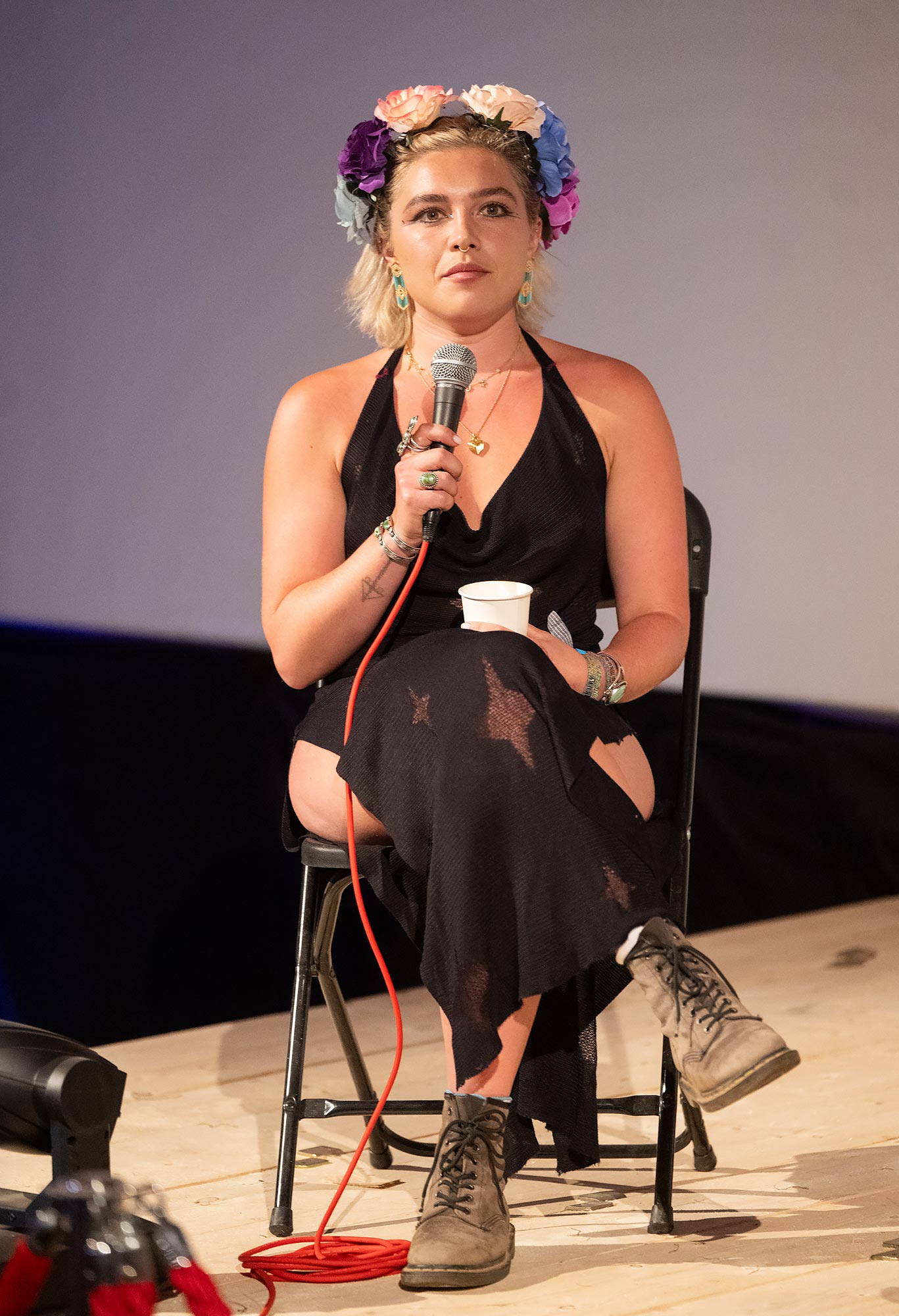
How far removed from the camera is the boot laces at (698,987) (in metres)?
1.57

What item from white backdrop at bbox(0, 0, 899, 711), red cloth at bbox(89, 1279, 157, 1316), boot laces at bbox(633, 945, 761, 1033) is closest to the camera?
red cloth at bbox(89, 1279, 157, 1316)

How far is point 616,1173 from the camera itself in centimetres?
216

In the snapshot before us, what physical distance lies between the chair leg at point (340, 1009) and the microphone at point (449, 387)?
59cm

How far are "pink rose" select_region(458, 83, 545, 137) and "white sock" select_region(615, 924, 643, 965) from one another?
119 cm

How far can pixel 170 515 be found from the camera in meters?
3.12

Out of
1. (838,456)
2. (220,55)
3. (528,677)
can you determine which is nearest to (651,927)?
(528,677)

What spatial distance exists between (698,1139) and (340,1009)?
0.56m

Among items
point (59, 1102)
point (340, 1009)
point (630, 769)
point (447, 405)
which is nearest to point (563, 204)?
point (447, 405)

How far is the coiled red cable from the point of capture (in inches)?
68.8

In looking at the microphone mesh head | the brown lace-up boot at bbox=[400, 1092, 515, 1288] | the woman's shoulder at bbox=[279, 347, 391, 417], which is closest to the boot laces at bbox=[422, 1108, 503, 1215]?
the brown lace-up boot at bbox=[400, 1092, 515, 1288]

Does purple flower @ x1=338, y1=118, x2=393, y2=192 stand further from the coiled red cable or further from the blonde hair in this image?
the coiled red cable

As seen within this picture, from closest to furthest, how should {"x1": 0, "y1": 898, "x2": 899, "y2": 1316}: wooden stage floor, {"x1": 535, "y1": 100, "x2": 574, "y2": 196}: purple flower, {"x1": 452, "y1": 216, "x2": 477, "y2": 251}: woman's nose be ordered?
1. {"x1": 0, "y1": 898, "x2": 899, "y2": 1316}: wooden stage floor
2. {"x1": 452, "y1": 216, "x2": 477, "y2": 251}: woman's nose
3. {"x1": 535, "y1": 100, "x2": 574, "y2": 196}: purple flower

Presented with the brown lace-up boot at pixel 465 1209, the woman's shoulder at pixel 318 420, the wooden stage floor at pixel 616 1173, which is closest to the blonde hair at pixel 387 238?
the woman's shoulder at pixel 318 420

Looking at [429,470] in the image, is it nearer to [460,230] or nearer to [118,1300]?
[460,230]
